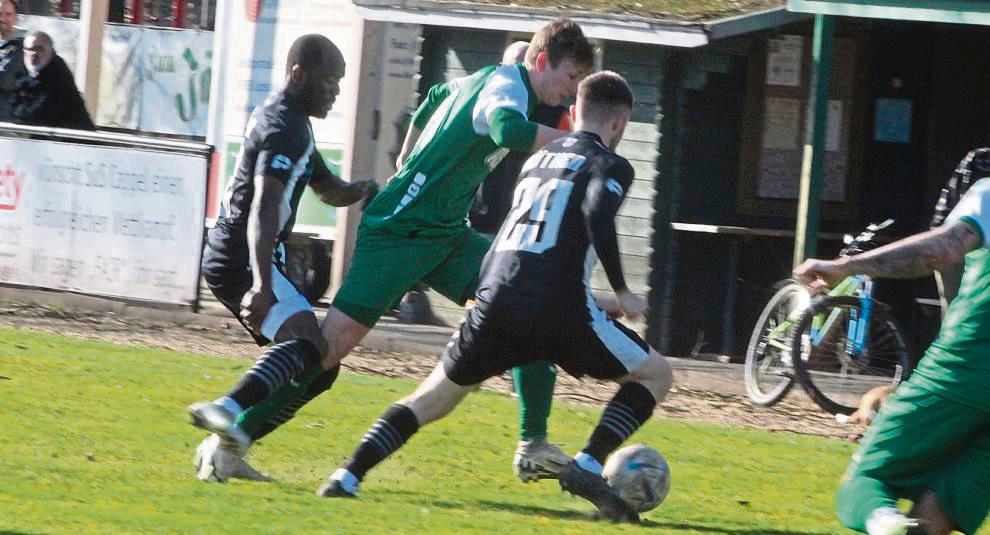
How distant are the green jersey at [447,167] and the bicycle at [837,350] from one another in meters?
4.42

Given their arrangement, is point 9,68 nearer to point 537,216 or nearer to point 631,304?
point 537,216

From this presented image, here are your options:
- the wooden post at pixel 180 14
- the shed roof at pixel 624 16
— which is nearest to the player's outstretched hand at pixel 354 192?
the shed roof at pixel 624 16

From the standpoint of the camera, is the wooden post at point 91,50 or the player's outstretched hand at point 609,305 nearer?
the player's outstretched hand at point 609,305

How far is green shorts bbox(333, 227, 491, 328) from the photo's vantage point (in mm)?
7750

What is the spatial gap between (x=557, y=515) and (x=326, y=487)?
0.92 meters

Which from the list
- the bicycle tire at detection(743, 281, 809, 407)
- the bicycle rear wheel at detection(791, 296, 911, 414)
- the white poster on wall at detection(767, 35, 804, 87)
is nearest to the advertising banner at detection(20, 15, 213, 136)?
the white poster on wall at detection(767, 35, 804, 87)

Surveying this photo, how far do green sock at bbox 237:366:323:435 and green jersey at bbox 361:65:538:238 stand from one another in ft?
2.28

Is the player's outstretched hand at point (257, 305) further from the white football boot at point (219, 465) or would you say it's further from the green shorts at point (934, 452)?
the green shorts at point (934, 452)

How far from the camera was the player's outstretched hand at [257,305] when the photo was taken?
7551 millimetres

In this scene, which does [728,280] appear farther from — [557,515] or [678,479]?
[557,515]

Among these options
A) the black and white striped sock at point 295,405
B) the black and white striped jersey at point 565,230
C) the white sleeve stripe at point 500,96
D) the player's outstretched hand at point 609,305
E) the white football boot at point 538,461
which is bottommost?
the white football boot at point 538,461

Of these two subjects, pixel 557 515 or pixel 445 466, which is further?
pixel 445 466

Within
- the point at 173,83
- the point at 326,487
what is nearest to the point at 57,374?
the point at 326,487

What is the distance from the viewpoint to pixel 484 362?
7109 mm
